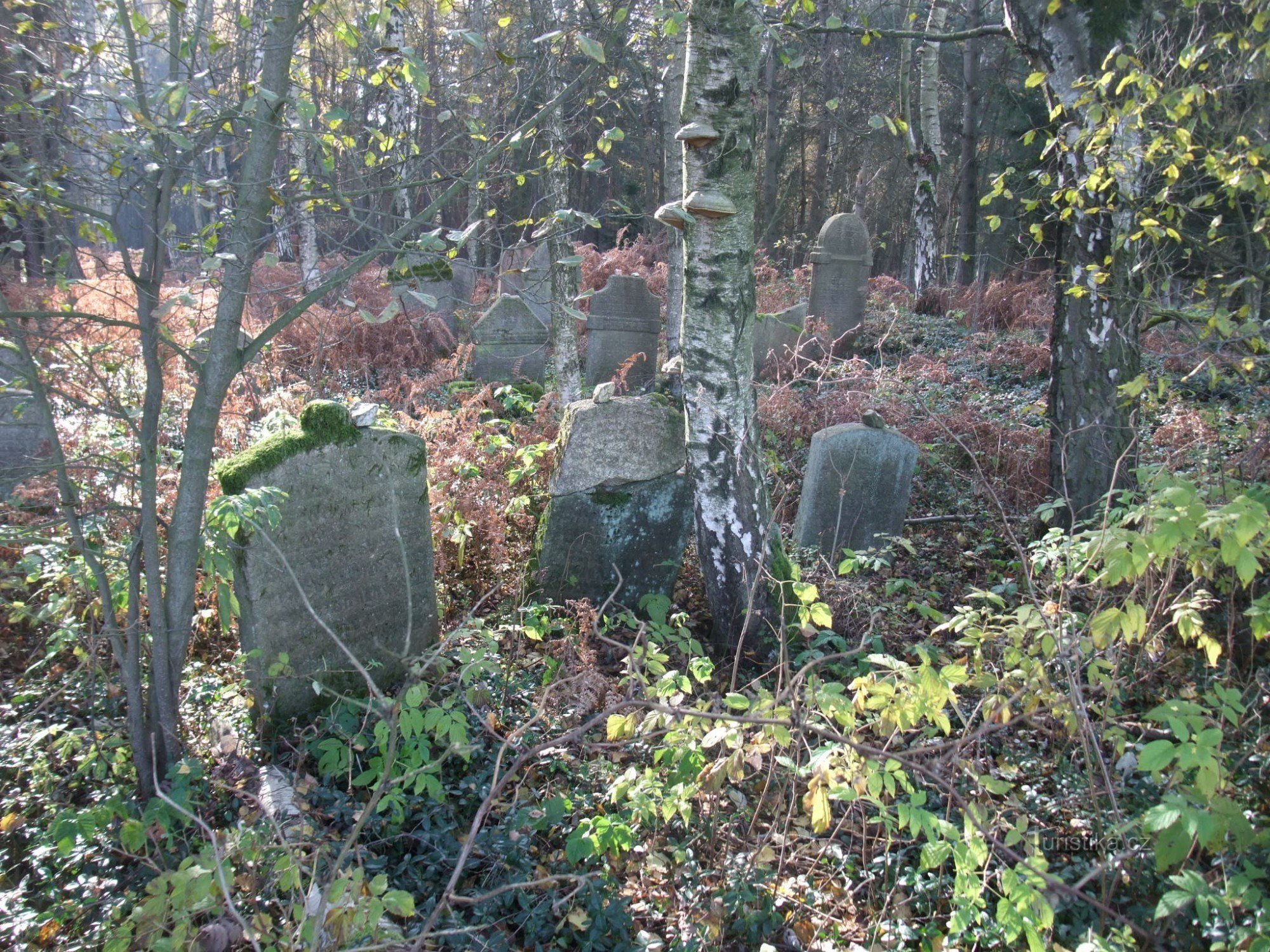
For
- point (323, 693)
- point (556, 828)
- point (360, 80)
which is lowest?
point (556, 828)

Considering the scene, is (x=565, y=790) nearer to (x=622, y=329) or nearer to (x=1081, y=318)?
(x=1081, y=318)

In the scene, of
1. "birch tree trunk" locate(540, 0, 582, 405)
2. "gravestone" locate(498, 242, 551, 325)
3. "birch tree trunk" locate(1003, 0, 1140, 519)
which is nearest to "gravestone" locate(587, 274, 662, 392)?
"gravestone" locate(498, 242, 551, 325)

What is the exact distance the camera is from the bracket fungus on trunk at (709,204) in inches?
156

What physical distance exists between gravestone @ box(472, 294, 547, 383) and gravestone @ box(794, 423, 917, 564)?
4.96 meters

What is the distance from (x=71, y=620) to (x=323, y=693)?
1132 millimetres

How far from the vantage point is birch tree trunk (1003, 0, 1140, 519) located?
4750 mm

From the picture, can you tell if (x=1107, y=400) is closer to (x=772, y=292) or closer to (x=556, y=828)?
(x=556, y=828)

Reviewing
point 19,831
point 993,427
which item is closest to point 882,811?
point 19,831

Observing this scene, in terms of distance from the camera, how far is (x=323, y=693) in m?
3.93

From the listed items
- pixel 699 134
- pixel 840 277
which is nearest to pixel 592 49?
pixel 699 134

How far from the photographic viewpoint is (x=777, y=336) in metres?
10.4

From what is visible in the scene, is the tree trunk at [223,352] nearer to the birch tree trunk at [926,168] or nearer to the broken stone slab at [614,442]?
the broken stone slab at [614,442]

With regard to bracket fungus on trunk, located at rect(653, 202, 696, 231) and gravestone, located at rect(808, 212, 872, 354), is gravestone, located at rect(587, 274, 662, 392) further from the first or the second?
bracket fungus on trunk, located at rect(653, 202, 696, 231)

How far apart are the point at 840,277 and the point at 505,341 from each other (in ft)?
15.3
